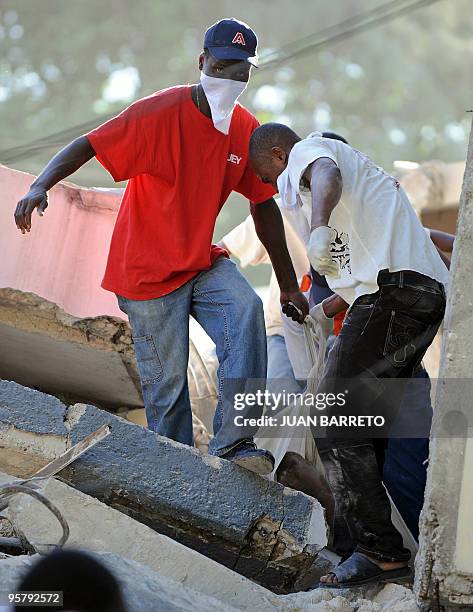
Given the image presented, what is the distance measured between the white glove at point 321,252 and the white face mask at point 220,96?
133 cm

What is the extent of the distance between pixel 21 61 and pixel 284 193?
17.8 metres

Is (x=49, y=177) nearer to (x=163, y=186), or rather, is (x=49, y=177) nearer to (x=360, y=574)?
(x=163, y=186)

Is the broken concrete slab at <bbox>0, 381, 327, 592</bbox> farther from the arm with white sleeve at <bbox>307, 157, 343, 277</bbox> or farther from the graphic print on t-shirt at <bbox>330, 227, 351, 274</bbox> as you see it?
the arm with white sleeve at <bbox>307, 157, 343, 277</bbox>

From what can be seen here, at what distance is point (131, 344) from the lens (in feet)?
17.6

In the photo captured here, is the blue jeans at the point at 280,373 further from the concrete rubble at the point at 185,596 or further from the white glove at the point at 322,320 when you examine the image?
the concrete rubble at the point at 185,596

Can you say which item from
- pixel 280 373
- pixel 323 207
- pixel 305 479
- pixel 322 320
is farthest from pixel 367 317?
pixel 280 373

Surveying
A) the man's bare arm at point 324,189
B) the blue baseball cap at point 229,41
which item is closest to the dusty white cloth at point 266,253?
the blue baseball cap at point 229,41

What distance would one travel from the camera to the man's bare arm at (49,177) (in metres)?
4.41

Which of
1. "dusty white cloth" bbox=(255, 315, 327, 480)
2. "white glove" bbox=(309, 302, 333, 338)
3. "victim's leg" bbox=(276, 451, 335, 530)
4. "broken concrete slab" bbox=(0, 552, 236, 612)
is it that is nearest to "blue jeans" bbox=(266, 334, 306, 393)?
"dusty white cloth" bbox=(255, 315, 327, 480)

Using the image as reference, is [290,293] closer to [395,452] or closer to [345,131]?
[395,452]

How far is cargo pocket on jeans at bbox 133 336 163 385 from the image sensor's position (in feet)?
15.2

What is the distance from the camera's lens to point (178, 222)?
465 cm

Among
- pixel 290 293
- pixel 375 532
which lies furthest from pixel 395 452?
pixel 290 293

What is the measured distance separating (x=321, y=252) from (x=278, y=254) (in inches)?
61.6
